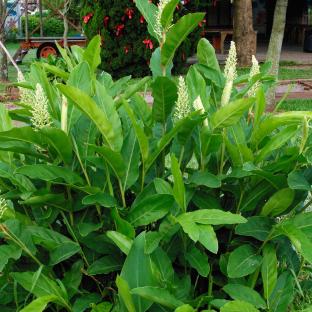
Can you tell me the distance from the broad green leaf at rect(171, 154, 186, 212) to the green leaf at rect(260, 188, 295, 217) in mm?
396

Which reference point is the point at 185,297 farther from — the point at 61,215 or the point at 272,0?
the point at 272,0

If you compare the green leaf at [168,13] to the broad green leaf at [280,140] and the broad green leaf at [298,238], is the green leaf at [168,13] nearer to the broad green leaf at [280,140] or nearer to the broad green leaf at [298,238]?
the broad green leaf at [280,140]

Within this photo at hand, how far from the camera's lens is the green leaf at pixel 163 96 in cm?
208

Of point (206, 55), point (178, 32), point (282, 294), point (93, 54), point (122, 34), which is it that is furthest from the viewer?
point (122, 34)

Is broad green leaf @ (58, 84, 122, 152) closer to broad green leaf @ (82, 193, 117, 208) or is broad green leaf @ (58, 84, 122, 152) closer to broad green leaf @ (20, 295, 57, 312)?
broad green leaf @ (82, 193, 117, 208)

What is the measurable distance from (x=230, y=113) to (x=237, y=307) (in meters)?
0.64

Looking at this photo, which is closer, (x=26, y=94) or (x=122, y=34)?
(x=26, y=94)

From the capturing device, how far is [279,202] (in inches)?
88.0

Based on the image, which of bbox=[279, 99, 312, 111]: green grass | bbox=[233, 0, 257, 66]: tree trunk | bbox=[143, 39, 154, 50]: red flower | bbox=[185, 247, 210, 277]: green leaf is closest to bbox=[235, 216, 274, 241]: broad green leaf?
bbox=[185, 247, 210, 277]: green leaf

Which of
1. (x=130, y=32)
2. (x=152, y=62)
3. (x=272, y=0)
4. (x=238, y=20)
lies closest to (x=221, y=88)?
(x=152, y=62)

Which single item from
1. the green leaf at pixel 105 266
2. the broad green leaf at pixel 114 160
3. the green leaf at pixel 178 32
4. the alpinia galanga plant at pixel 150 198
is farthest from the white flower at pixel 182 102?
the green leaf at pixel 105 266

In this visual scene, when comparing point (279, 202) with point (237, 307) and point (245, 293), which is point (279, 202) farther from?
point (237, 307)

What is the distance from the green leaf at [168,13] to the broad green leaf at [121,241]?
78 cm

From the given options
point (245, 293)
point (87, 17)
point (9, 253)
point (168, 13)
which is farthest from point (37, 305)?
point (87, 17)
